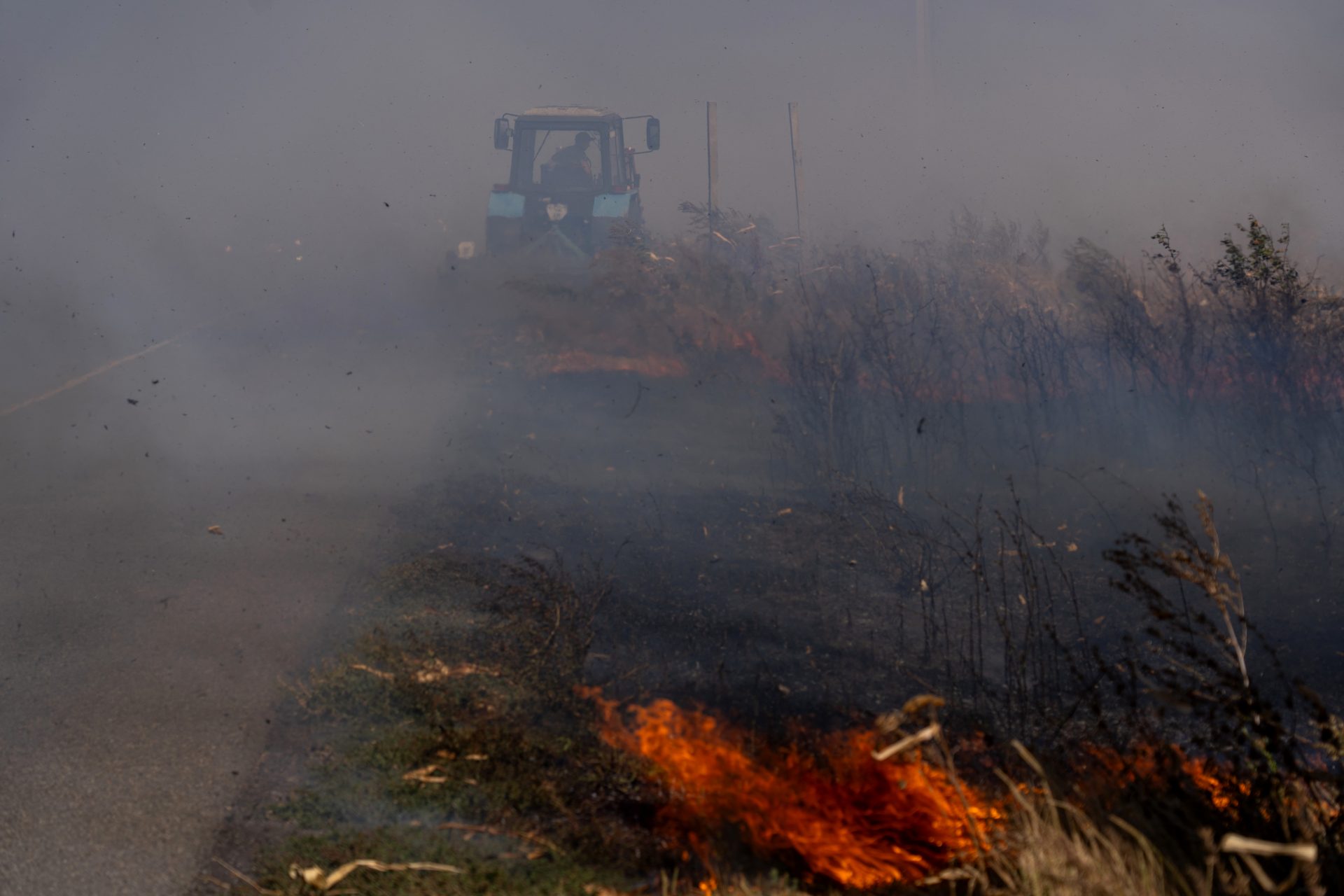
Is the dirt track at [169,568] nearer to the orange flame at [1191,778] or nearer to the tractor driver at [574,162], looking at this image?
the orange flame at [1191,778]

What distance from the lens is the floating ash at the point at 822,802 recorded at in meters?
3.41

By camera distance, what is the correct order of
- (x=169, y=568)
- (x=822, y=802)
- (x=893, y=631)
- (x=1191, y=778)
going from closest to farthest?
(x=1191, y=778), (x=822, y=802), (x=893, y=631), (x=169, y=568)

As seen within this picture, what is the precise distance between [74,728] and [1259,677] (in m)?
5.99

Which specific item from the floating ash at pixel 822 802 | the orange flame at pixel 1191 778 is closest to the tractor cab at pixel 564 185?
the floating ash at pixel 822 802

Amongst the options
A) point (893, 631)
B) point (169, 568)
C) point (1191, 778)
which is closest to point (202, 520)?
point (169, 568)

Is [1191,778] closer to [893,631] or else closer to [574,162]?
[893,631]

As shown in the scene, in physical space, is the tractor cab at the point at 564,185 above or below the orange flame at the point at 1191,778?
above

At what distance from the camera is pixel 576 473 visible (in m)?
8.92

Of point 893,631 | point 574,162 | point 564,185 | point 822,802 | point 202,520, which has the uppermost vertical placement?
point 574,162

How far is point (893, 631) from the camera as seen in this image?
19.2 ft

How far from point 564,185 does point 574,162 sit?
479 millimetres

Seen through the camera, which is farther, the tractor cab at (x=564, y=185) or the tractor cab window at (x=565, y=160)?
the tractor cab window at (x=565, y=160)

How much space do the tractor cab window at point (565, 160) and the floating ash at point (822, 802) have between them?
15.2m

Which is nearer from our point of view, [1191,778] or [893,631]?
[1191,778]
